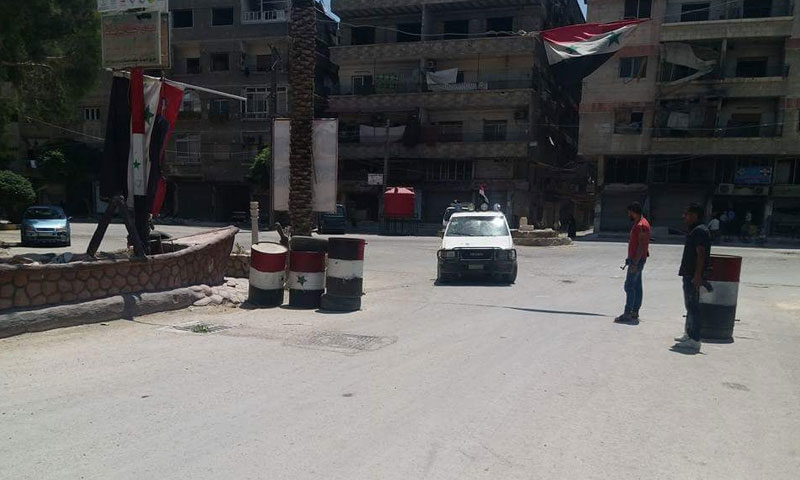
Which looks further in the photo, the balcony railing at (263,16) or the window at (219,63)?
the window at (219,63)

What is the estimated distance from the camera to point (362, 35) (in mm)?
49656

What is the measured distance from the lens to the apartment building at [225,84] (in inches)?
1860

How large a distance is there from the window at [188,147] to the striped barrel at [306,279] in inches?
1701

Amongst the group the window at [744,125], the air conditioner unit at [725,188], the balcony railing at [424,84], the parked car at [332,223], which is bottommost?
the parked car at [332,223]

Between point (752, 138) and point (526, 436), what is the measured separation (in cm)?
4132

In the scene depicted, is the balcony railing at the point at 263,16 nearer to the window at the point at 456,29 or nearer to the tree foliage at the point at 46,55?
the window at the point at 456,29

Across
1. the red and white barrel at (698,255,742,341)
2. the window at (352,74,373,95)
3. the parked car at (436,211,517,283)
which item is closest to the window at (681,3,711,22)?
the window at (352,74,373,95)

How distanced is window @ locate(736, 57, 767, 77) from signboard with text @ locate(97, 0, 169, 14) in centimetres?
4147

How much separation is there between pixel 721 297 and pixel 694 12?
39.1 metres

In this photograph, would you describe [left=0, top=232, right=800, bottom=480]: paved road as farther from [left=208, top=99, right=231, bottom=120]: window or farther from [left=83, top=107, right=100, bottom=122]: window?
[left=83, top=107, right=100, bottom=122]: window

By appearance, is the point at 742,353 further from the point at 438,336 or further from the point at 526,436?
the point at 526,436

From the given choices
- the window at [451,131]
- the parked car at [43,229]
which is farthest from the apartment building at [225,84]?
the parked car at [43,229]

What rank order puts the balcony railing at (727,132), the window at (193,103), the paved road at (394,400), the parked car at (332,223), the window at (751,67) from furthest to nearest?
the window at (193,103) → the window at (751,67) → the balcony railing at (727,132) → the parked car at (332,223) → the paved road at (394,400)

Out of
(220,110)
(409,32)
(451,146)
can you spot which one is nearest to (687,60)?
(451,146)
